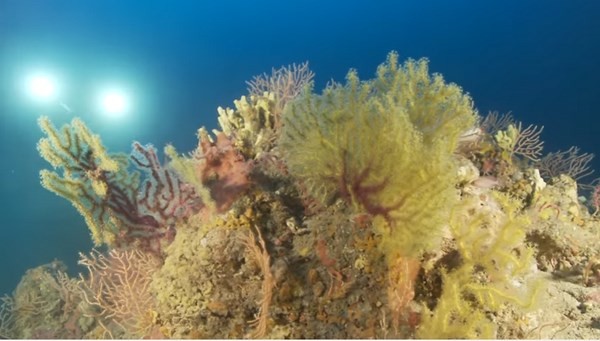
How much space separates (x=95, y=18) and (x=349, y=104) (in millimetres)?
93766

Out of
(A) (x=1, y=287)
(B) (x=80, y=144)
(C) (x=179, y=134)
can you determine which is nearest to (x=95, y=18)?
(C) (x=179, y=134)

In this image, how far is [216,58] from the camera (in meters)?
97.9


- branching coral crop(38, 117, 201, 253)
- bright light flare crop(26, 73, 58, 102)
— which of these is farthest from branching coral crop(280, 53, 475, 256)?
bright light flare crop(26, 73, 58, 102)

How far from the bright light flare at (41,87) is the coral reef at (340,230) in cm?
5475

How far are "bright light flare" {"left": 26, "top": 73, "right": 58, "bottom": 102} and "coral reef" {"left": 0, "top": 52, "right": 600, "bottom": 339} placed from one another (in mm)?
54755

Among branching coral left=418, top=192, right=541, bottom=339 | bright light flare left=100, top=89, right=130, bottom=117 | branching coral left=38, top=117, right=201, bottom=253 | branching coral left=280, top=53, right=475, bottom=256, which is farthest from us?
bright light flare left=100, top=89, right=130, bottom=117

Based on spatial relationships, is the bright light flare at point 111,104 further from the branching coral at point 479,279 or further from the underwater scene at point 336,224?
the branching coral at point 479,279

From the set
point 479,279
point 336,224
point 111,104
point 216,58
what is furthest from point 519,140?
point 216,58

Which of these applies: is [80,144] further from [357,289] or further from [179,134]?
[179,134]

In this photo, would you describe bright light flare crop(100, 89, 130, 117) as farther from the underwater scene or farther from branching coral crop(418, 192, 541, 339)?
branching coral crop(418, 192, 541, 339)

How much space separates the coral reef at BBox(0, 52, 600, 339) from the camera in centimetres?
315

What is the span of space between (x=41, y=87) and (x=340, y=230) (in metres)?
60.9

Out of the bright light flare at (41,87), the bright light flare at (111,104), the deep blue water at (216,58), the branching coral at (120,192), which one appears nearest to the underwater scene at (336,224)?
the branching coral at (120,192)

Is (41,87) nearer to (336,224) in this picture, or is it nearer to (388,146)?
(336,224)
